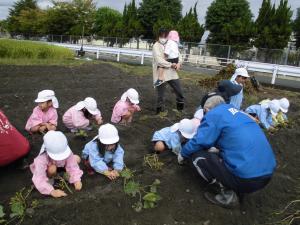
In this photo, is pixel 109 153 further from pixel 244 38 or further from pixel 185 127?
pixel 244 38

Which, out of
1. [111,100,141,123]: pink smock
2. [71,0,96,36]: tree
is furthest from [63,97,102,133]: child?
[71,0,96,36]: tree

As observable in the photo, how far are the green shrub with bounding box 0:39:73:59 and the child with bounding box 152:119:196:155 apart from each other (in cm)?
971

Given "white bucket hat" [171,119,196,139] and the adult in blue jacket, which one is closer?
the adult in blue jacket

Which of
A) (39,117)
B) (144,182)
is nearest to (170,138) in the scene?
(144,182)

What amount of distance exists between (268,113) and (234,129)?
345 cm

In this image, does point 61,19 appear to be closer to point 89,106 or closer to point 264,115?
point 264,115

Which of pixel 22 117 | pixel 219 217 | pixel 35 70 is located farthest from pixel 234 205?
pixel 35 70

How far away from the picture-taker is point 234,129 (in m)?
3.00

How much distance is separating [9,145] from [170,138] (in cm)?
190

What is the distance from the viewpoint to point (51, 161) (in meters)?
3.11

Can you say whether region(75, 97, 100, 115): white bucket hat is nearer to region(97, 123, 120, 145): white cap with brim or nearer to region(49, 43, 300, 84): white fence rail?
region(97, 123, 120, 145): white cap with brim

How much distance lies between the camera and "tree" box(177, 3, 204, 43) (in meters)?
26.2

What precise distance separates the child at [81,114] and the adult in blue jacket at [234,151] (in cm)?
194

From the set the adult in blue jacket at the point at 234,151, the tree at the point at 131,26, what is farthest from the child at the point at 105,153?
the tree at the point at 131,26
